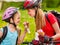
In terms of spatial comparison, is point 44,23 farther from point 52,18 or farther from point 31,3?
point 31,3

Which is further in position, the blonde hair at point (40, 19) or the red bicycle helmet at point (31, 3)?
the red bicycle helmet at point (31, 3)

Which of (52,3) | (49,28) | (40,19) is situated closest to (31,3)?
(40,19)

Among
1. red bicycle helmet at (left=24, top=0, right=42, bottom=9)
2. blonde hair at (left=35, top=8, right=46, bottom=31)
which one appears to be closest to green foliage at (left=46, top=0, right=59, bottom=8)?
red bicycle helmet at (left=24, top=0, right=42, bottom=9)

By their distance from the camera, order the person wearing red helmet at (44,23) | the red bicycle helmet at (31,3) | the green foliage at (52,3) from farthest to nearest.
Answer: the green foliage at (52,3) < the red bicycle helmet at (31,3) < the person wearing red helmet at (44,23)

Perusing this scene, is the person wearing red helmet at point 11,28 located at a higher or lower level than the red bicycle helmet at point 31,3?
lower

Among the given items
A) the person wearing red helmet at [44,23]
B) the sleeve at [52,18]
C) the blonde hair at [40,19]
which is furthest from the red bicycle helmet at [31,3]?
the sleeve at [52,18]

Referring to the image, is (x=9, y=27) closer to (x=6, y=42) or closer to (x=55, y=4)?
(x=6, y=42)

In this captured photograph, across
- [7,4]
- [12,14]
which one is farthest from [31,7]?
[7,4]

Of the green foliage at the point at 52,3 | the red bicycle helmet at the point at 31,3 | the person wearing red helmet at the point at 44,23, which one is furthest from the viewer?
the green foliage at the point at 52,3

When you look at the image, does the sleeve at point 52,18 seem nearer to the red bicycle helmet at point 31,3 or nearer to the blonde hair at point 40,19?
the blonde hair at point 40,19

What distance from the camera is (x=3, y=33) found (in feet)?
16.8

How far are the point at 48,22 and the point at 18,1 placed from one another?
15.6 m

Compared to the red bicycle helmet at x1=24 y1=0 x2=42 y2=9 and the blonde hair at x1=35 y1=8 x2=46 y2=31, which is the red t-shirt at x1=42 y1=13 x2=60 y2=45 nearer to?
the blonde hair at x1=35 y1=8 x2=46 y2=31

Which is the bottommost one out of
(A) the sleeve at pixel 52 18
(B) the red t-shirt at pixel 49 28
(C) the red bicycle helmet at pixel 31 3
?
(B) the red t-shirt at pixel 49 28
